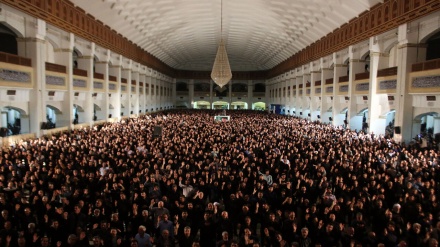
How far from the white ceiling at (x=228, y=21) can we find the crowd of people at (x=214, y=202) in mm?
11659

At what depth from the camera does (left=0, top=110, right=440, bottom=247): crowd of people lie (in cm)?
565

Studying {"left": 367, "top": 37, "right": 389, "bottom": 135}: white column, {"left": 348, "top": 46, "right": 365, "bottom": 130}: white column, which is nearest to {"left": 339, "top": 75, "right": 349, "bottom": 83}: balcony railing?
{"left": 348, "top": 46, "right": 365, "bottom": 130}: white column

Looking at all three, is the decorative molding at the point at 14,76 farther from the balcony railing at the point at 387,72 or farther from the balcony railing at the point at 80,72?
the balcony railing at the point at 387,72

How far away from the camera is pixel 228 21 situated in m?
32.2

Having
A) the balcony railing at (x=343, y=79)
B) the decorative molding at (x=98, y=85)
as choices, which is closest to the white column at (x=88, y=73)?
the decorative molding at (x=98, y=85)

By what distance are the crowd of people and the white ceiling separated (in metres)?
11.7

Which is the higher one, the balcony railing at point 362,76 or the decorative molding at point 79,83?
the balcony railing at point 362,76

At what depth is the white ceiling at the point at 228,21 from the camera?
21594 millimetres

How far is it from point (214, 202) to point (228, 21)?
27349 millimetres

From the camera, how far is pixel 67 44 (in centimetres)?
1919

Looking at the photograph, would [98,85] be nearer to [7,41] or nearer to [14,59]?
[7,41]

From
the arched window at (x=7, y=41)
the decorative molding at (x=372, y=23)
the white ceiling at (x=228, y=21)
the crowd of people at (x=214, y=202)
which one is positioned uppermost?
the white ceiling at (x=228, y=21)

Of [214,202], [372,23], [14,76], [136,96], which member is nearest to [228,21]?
[136,96]

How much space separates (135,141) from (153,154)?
A: 10.5 feet
